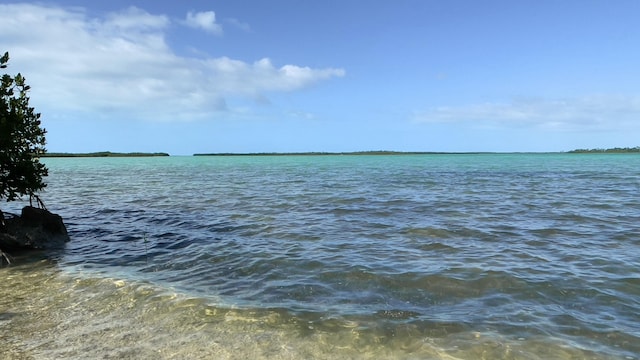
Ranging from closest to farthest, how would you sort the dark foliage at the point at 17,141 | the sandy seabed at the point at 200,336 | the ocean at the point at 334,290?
the sandy seabed at the point at 200,336
the ocean at the point at 334,290
the dark foliage at the point at 17,141

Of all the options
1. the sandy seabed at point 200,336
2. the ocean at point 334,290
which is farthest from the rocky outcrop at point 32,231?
the sandy seabed at point 200,336

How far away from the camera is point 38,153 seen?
584 inches

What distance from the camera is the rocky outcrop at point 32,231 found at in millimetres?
13320

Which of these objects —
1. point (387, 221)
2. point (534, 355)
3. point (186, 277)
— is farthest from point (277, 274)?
point (387, 221)

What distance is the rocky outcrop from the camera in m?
13.3

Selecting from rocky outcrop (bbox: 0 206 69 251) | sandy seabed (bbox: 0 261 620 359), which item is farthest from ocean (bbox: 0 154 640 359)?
rocky outcrop (bbox: 0 206 69 251)

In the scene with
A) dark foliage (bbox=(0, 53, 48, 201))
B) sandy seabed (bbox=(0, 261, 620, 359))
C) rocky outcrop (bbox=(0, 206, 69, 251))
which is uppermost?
dark foliage (bbox=(0, 53, 48, 201))

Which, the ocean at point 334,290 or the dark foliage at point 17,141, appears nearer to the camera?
the ocean at point 334,290

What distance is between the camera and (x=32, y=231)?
14.2 meters

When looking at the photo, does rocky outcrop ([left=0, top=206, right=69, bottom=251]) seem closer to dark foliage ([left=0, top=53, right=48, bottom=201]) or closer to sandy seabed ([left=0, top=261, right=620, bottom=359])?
dark foliage ([left=0, top=53, right=48, bottom=201])

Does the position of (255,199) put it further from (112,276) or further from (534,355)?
(534,355)

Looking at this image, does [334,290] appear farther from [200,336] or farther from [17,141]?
[17,141]

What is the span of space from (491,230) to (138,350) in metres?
13.1

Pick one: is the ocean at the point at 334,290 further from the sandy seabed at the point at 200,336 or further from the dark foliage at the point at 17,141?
the dark foliage at the point at 17,141
